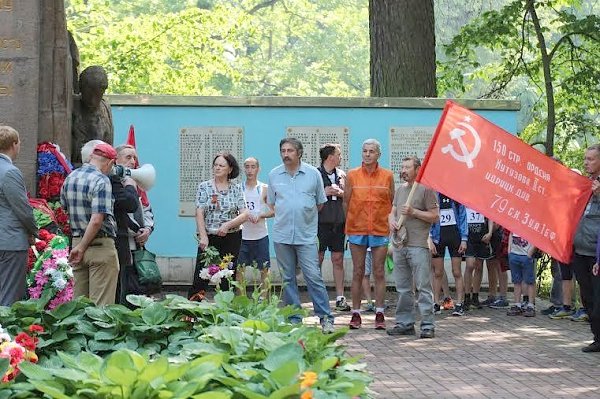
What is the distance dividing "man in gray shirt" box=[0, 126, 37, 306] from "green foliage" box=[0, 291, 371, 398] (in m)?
2.74

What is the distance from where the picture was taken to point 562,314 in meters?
15.4

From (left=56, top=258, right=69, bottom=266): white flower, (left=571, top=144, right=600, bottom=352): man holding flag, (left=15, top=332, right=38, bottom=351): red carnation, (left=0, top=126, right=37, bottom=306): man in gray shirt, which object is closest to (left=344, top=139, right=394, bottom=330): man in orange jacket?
(left=571, top=144, right=600, bottom=352): man holding flag

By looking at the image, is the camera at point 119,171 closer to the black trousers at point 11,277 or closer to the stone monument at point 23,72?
the stone monument at point 23,72

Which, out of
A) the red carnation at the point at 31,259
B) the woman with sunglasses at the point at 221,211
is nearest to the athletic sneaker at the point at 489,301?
the woman with sunglasses at the point at 221,211

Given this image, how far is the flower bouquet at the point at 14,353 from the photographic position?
Answer: 5466 mm

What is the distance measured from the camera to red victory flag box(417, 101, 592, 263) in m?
11.8

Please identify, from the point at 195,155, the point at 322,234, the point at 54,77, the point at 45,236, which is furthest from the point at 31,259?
the point at 195,155

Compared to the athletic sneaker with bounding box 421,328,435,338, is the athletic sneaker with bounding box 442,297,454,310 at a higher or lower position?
higher

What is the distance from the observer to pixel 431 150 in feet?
40.0

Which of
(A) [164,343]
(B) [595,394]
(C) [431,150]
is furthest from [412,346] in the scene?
(A) [164,343]

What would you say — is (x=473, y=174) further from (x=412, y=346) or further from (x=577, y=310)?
(x=577, y=310)

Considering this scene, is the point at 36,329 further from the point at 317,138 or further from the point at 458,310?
the point at 317,138

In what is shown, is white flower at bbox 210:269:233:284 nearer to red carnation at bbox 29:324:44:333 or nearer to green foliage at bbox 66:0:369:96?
red carnation at bbox 29:324:44:333

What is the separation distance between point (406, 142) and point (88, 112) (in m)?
5.89
